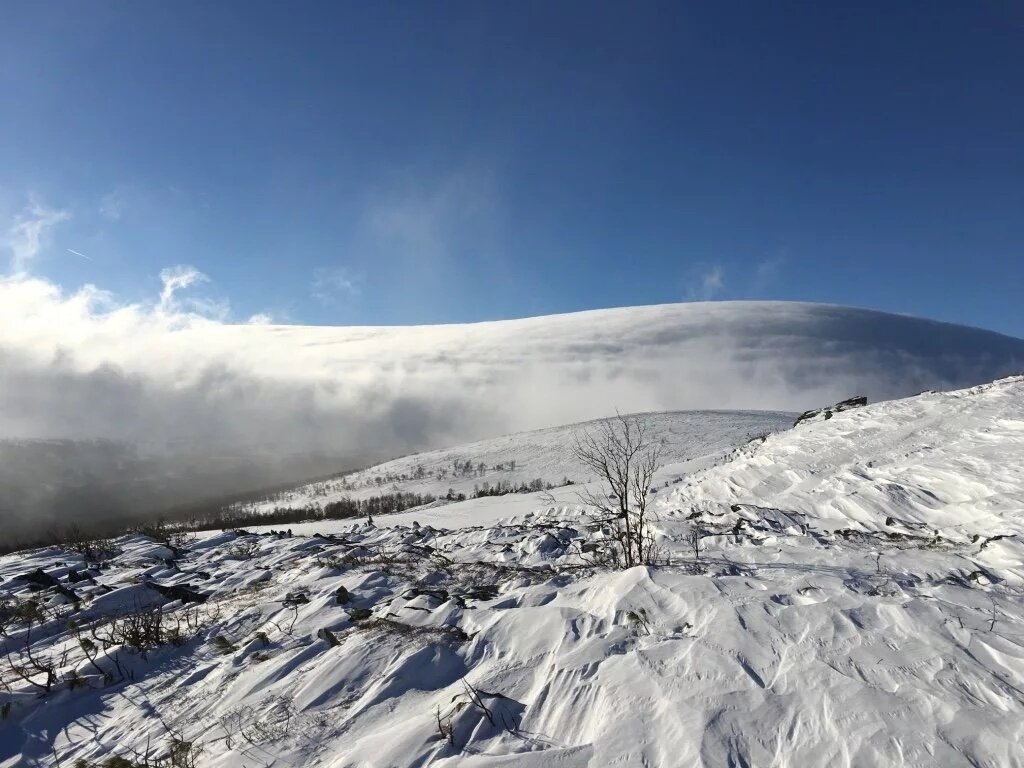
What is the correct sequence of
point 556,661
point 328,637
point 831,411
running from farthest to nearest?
point 831,411
point 328,637
point 556,661

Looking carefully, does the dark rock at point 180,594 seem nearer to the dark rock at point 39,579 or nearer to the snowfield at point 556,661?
the snowfield at point 556,661

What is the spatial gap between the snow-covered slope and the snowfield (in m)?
38.3

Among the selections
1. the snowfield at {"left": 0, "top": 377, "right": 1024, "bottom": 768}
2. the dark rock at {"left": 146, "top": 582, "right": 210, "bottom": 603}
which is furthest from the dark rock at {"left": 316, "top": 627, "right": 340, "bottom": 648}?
the dark rock at {"left": 146, "top": 582, "right": 210, "bottom": 603}

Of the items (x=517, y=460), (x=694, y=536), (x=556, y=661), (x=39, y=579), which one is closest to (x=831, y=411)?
(x=694, y=536)

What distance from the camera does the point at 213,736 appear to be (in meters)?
3.10

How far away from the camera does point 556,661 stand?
342 cm

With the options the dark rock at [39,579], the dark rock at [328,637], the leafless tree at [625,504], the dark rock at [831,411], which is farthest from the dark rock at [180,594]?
the dark rock at [831,411]

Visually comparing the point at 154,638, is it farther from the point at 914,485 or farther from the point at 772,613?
the point at 914,485

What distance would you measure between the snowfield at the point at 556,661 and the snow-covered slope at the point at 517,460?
38279 millimetres

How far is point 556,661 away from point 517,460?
51.2 metres

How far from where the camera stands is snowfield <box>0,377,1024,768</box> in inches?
103

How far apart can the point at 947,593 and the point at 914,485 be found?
6.59 metres

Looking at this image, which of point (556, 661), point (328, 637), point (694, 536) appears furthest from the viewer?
point (694, 536)

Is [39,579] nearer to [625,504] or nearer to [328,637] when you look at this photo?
[328,637]
